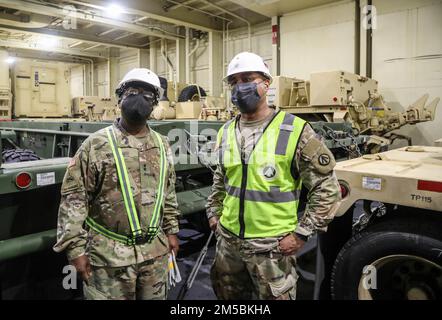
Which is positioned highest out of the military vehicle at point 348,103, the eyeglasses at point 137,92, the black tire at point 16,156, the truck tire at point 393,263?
the military vehicle at point 348,103

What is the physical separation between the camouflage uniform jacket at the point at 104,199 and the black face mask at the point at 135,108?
10 centimetres

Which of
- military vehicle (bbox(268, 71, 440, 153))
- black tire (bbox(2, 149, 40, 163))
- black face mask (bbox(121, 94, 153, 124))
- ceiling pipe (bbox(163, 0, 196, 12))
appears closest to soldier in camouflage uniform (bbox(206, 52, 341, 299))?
black face mask (bbox(121, 94, 153, 124))

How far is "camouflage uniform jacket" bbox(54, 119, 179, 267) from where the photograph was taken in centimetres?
182

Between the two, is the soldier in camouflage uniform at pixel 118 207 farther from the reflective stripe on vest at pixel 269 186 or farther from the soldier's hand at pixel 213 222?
the reflective stripe on vest at pixel 269 186

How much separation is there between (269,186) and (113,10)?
38.6 feet

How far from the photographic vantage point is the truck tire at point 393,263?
2.10 meters

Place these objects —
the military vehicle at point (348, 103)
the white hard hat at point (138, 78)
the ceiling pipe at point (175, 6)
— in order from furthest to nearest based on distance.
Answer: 1. the ceiling pipe at point (175, 6)
2. the military vehicle at point (348, 103)
3. the white hard hat at point (138, 78)

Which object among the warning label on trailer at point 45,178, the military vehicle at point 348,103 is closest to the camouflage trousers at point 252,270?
the warning label on trailer at point 45,178

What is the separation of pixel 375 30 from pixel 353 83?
2.45 m

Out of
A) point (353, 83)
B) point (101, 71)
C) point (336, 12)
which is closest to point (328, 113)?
point (353, 83)

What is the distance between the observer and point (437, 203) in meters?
2.03

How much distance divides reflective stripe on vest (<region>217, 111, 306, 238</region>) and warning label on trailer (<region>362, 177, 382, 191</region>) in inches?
23.5

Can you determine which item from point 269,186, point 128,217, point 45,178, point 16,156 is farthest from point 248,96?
point 16,156
